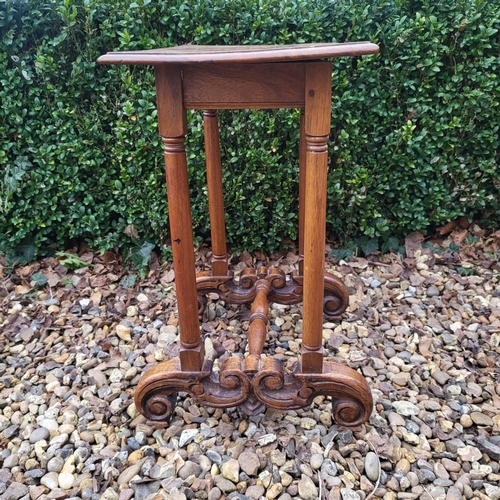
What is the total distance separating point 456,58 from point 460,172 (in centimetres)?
65

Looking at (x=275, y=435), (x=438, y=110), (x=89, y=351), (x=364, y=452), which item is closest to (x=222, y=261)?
(x=89, y=351)

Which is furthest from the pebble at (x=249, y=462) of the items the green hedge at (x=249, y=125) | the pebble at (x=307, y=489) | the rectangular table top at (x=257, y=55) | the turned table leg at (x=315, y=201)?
the green hedge at (x=249, y=125)

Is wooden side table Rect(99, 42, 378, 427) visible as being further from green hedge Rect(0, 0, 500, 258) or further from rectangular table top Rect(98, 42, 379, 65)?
green hedge Rect(0, 0, 500, 258)

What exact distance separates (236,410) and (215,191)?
99 cm

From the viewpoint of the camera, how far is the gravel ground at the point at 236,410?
1.67m

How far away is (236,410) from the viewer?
1.97 m

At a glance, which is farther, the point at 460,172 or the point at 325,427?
the point at 460,172

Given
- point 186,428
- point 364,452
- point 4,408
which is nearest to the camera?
point 364,452

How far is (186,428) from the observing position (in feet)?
6.18

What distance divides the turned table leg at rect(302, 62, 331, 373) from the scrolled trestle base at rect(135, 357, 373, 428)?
75 mm

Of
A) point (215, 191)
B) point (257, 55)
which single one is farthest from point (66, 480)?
point (257, 55)

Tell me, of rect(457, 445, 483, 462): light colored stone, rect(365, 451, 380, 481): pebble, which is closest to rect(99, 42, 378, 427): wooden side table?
rect(365, 451, 380, 481): pebble

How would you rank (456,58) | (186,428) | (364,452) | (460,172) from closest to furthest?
(364,452)
(186,428)
(456,58)
(460,172)

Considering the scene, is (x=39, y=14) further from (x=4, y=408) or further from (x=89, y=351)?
(x=4, y=408)
